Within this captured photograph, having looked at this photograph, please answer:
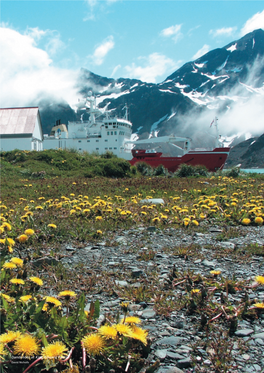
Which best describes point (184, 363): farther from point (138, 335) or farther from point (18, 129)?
point (18, 129)

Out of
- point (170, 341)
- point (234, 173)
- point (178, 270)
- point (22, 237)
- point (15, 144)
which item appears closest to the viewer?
point (170, 341)

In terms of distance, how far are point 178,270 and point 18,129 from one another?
91.7 ft

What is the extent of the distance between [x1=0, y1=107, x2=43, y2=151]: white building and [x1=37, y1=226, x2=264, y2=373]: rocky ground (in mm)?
25309

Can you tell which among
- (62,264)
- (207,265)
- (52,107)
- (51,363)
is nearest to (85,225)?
(62,264)

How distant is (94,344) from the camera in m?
1.42

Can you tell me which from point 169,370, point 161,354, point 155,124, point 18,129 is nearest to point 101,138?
point 18,129

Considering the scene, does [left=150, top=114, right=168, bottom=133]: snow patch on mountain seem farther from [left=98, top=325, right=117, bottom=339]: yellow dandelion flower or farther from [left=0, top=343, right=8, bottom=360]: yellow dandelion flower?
[left=0, top=343, right=8, bottom=360]: yellow dandelion flower

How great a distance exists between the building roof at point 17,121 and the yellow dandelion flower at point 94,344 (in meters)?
28.2

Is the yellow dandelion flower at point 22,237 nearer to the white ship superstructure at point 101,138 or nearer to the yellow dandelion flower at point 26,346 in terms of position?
the yellow dandelion flower at point 26,346

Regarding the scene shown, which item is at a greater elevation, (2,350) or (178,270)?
(2,350)

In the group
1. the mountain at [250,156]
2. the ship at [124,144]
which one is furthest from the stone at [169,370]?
the mountain at [250,156]

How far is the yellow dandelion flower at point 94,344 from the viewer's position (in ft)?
4.62

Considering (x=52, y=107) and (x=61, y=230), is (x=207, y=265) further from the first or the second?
(x=52, y=107)

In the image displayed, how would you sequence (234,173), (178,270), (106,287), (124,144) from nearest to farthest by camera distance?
(106,287)
(178,270)
(234,173)
(124,144)
